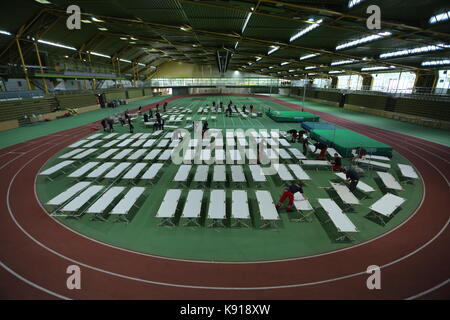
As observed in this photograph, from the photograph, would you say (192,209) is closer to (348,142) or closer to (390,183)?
(390,183)

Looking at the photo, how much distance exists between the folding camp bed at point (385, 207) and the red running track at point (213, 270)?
2.00ft

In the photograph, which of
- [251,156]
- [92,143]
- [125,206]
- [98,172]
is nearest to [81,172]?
[98,172]

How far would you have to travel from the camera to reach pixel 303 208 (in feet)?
27.0

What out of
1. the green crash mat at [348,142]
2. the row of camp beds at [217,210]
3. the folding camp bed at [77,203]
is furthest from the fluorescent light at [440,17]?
the folding camp bed at [77,203]

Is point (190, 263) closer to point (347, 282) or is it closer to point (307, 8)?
point (347, 282)

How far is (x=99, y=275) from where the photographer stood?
5.83 metres

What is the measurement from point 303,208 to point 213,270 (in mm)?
4156

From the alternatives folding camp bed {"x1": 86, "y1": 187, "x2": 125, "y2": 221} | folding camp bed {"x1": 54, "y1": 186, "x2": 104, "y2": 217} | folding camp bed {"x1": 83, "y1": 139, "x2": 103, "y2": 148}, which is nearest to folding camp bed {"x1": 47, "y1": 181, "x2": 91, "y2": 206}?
folding camp bed {"x1": 54, "y1": 186, "x2": 104, "y2": 217}

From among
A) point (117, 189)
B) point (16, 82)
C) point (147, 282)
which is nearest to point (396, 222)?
point (147, 282)

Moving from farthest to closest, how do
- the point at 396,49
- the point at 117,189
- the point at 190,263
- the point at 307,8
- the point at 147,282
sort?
the point at 396,49 → the point at 307,8 → the point at 117,189 → the point at 190,263 → the point at 147,282

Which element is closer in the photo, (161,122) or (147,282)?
(147,282)

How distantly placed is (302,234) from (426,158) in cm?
1386

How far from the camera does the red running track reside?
17.6 feet

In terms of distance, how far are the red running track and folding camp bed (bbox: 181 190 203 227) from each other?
1.71 m
